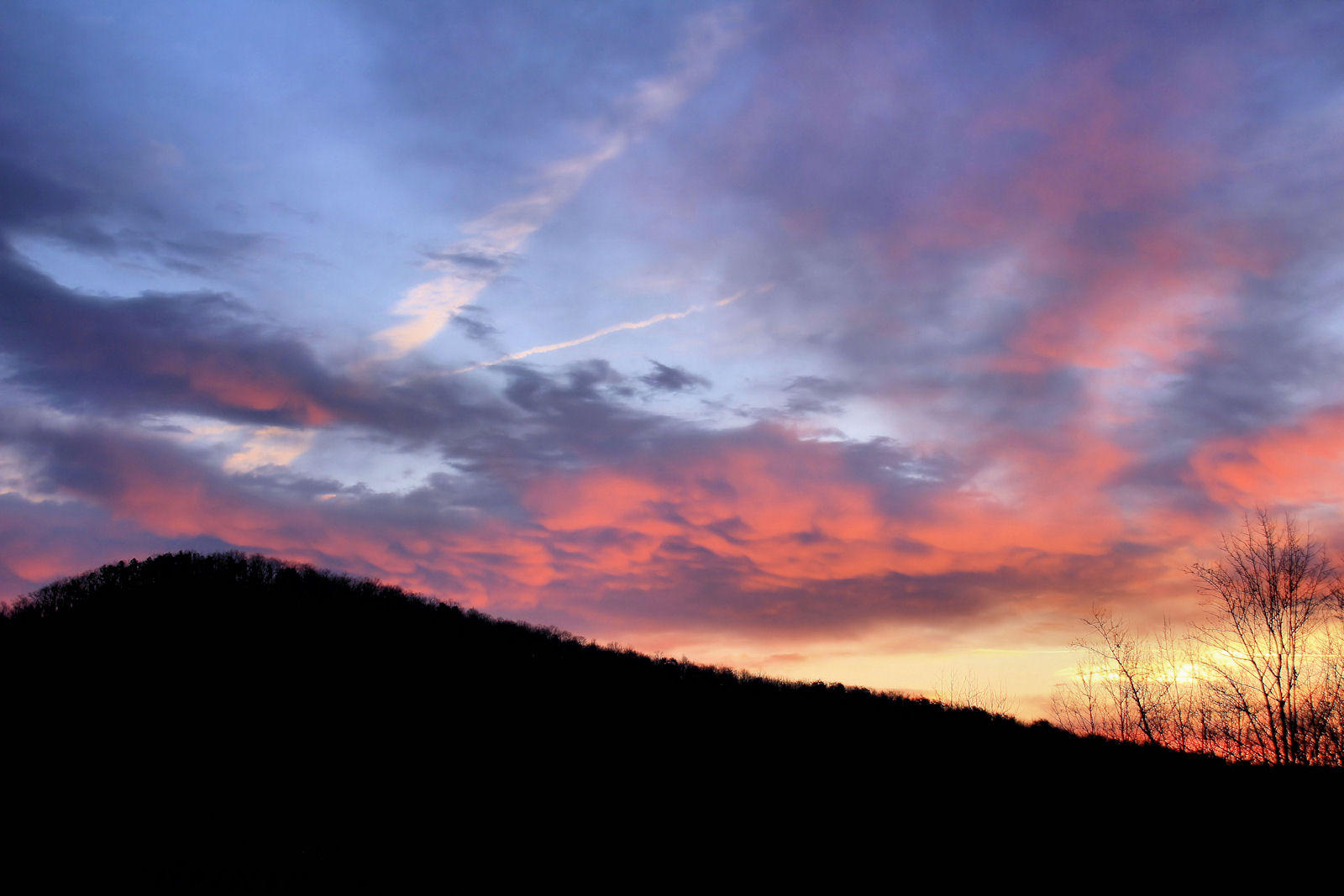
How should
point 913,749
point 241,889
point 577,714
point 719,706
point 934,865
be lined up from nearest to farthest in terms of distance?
point 241,889 < point 934,865 < point 577,714 < point 913,749 < point 719,706

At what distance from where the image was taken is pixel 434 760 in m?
11.3

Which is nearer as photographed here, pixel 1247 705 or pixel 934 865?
pixel 934 865

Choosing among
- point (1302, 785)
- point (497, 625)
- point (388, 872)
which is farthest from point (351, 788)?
point (1302, 785)

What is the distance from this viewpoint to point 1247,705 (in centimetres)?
2561

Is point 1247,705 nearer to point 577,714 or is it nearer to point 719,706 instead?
point 719,706

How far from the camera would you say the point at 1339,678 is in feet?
79.0

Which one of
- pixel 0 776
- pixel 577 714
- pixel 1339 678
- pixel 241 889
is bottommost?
pixel 241 889

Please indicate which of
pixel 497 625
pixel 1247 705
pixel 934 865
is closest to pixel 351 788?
pixel 934 865

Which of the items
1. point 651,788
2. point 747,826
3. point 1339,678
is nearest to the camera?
point 747,826

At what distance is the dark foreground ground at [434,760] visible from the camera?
356 inches

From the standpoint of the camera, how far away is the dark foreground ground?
9.04 m

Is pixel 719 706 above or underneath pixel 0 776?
above

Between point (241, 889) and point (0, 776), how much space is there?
17.1ft

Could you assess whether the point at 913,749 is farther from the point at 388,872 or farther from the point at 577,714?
the point at 388,872
